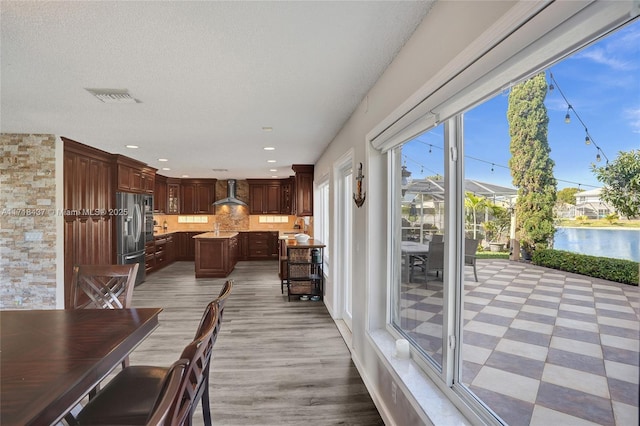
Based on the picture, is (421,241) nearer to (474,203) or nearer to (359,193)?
(474,203)

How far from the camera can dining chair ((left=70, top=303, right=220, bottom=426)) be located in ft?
3.43

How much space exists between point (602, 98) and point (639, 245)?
1.44ft

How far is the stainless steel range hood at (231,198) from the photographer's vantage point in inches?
348

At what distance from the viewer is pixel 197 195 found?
9.35m

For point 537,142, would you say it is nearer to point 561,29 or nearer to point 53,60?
point 561,29

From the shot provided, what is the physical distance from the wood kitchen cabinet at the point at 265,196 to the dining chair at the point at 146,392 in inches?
305

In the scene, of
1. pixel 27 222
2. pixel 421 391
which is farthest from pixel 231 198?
pixel 421 391

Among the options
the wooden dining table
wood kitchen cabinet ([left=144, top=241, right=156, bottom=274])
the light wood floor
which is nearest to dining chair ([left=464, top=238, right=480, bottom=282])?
the light wood floor

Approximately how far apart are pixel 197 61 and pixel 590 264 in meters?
2.22

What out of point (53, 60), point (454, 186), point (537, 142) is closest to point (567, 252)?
point (537, 142)

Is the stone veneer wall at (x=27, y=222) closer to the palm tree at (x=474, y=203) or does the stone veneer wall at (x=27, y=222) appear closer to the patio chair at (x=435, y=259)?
the patio chair at (x=435, y=259)

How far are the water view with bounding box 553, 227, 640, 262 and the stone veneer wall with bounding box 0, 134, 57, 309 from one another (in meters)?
5.18

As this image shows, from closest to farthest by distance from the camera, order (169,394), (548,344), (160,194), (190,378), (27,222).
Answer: (169,394) < (190,378) < (548,344) < (27,222) < (160,194)

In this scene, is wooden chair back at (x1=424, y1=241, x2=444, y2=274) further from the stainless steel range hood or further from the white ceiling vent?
the stainless steel range hood
